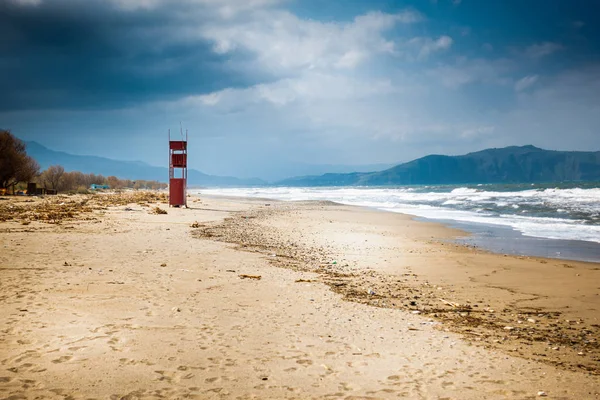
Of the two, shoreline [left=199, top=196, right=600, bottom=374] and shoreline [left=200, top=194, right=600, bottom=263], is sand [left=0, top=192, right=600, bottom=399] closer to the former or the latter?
shoreline [left=199, top=196, right=600, bottom=374]

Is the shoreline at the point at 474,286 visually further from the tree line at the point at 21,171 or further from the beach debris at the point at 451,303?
the tree line at the point at 21,171

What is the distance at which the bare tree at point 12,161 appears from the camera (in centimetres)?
3294

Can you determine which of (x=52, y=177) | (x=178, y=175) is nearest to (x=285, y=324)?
(x=178, y=175)

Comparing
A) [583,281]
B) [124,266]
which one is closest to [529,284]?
[583,281]

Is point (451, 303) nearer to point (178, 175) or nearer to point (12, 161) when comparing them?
point (178, 175)

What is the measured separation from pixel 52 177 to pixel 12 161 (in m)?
10.3

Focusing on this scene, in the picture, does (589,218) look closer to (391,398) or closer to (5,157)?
(391,398)

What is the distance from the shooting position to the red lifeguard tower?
26728 millimetres

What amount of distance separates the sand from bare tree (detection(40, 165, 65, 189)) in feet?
127

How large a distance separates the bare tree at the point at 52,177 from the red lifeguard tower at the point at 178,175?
23.5 m

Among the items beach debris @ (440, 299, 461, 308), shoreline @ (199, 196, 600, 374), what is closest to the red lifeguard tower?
shoreline @ (199, 196, 600, 374)

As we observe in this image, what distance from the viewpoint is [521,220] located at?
70.5ft

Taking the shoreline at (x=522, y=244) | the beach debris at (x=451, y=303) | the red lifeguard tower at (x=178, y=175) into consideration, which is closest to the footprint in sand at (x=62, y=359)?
the beach debris at (x=451, y=303)

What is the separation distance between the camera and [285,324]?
5.64 meters
